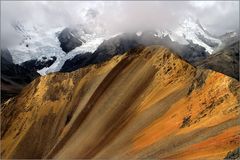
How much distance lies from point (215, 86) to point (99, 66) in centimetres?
3453

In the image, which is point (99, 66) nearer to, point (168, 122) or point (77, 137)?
point (77, 137)

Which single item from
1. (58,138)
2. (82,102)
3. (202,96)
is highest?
(202,96)

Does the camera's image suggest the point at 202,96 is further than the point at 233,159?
Yes

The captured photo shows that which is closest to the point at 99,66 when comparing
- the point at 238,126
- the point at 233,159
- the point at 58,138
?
the point at 58,138

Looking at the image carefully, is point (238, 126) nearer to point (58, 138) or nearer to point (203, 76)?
point (203, 76)

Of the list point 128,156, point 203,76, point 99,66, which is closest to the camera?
point 128,156

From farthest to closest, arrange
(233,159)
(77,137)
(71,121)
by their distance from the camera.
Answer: (71,121), (77,137), (233,159)

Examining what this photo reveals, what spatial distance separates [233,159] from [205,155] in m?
8.14

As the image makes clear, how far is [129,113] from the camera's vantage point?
76.9 m

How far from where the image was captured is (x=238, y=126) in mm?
52000

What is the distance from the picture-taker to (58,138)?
276ft

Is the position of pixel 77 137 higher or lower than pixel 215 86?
lower

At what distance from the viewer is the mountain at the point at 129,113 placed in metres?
56.6

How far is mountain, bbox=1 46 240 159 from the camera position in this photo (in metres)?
56.6
